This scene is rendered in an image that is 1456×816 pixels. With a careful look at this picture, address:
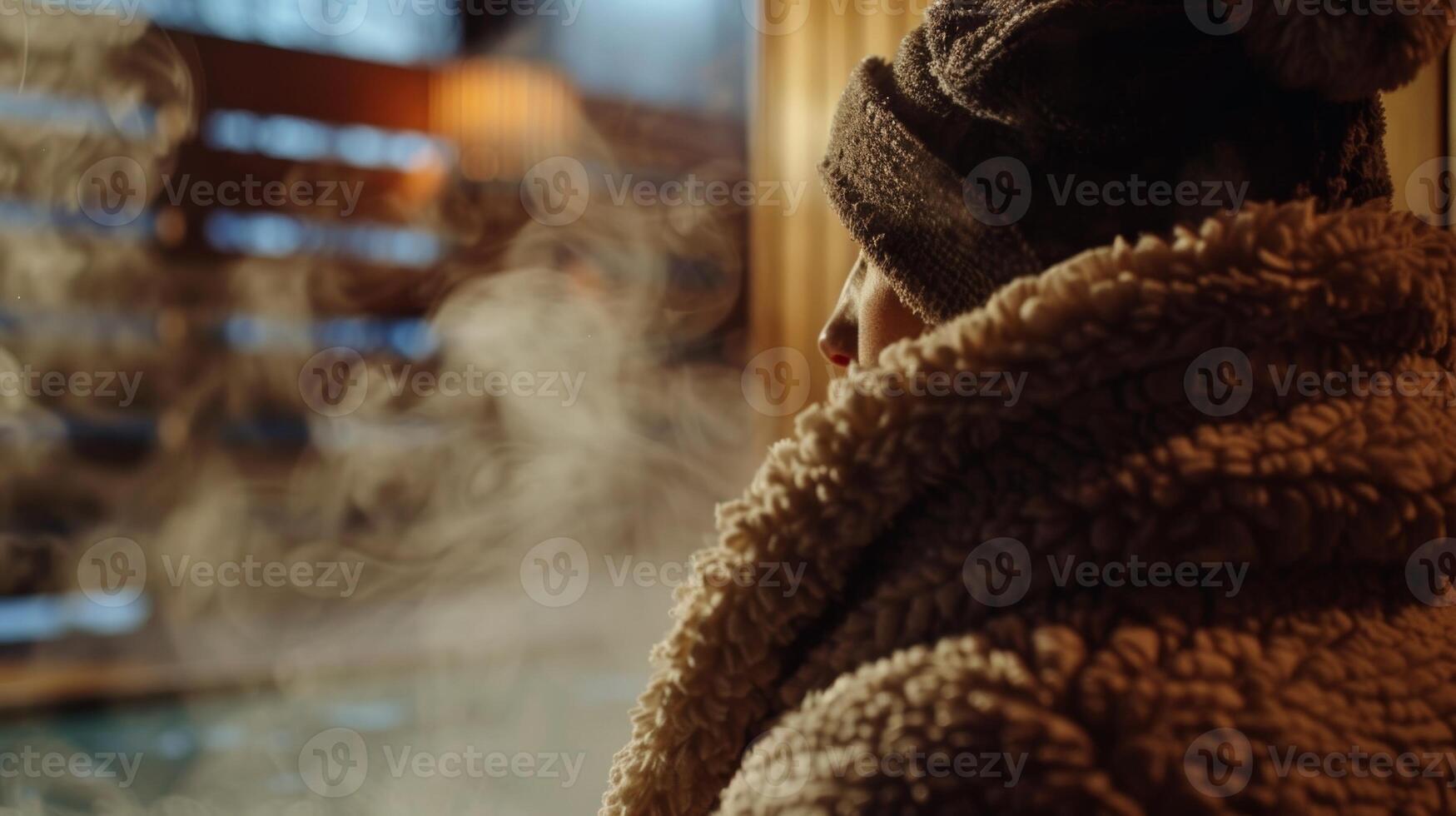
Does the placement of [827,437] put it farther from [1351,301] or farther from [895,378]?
[1351,301]

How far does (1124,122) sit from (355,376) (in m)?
3.49

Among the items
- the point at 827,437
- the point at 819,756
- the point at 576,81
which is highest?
the point at 576,81

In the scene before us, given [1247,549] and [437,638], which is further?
[437,638]

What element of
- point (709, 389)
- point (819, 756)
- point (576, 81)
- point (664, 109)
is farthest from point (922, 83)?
point (576, 81)

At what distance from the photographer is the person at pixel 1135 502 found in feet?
1.24

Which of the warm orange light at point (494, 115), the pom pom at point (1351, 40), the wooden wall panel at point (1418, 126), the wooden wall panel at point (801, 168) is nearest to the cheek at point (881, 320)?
the pom pom at point (1351, 40)

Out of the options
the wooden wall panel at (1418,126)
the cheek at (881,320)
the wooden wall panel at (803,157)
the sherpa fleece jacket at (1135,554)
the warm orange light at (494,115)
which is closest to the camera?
the sherpa fleece jacket at (1135,554)

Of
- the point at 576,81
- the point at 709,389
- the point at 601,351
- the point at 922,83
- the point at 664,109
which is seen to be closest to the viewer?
the point at 922,83

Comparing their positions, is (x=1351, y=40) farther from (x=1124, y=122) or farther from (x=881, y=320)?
(x=881, y=320)

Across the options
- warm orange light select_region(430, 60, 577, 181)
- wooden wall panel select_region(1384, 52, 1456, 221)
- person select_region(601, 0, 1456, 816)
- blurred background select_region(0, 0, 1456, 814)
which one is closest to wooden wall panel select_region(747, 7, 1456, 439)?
blurred background select_region(0, 0, 1456, 814)

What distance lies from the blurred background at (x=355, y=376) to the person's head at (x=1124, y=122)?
5.71 ft

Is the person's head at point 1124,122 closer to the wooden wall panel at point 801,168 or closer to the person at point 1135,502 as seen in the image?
the person at point 1135,502

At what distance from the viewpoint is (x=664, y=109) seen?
3.28m

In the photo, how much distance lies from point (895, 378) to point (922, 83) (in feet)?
0.76
